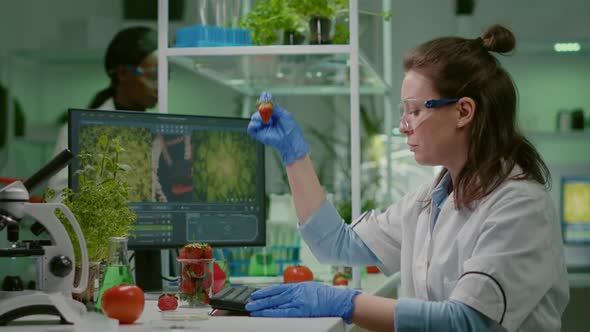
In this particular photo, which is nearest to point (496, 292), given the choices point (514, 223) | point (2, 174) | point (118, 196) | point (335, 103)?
point (514, 223)

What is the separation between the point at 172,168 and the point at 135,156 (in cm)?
12

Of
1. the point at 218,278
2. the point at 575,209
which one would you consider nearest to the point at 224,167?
the point at 218,278

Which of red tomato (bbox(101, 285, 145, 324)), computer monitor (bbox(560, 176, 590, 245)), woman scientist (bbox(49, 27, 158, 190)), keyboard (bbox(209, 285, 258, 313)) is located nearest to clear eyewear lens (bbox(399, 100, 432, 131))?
keyboard (bbox(209, 285, 258, 313))

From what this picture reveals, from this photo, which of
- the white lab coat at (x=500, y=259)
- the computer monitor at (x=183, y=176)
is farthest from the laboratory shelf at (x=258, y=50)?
the white lab coat at (x=500, y=259)

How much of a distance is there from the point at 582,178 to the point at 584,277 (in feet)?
2.11

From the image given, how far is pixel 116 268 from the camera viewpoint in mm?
1869

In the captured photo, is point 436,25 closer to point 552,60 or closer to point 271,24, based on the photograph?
point 552,60

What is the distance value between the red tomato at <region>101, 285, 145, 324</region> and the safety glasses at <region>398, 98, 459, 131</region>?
78cm

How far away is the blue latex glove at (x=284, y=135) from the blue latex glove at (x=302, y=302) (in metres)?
0.55

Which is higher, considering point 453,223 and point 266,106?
point 266,106

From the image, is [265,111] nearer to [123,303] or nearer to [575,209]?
[123,303]

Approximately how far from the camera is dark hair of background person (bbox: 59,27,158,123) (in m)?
3.94

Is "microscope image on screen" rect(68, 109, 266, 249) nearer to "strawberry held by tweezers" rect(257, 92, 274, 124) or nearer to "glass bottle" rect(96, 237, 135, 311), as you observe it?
"strawberry held by tweezers" rect(257, 92, 274, 124)

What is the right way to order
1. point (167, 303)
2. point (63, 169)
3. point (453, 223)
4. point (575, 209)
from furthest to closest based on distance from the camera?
1. point (575, 209)
2. point (63, 169)
3. point (453, 223)
4. point (167, 303)
